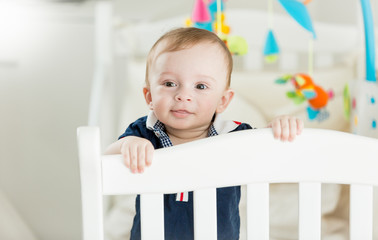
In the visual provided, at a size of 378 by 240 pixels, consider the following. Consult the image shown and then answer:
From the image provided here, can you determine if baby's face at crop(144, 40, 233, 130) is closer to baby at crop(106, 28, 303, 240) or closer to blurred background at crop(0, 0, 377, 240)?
baby at crop(106, 28, 303, 240)

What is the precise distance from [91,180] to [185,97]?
0.22 meters

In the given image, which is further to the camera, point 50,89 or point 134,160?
point 50,89

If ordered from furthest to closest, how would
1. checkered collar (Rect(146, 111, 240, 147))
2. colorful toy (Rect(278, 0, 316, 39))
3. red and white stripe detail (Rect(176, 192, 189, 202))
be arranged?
colorful toy (Rect(278, 0, 316, 39)) → checkered collar (Rect(146, 111, 240, 147)) → red and white stripe detail (Rect(176, 192, 189, 202))

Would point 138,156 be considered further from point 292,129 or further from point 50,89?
point 50,89

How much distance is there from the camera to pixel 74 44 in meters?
2.33

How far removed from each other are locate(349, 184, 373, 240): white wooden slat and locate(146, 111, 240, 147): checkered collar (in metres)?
0.28

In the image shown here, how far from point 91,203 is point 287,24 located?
4.74 ft

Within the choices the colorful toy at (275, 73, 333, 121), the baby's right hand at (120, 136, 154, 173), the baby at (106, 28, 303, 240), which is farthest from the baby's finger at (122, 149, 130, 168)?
the colorful toy at (275, 73, 333, 121)

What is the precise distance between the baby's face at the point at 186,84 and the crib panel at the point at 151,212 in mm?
188

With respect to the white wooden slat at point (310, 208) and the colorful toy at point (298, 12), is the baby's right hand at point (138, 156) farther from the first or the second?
the colorful toy at point (298, 12)

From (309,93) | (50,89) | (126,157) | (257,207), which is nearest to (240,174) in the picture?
(257,207)

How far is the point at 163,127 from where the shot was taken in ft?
3.33

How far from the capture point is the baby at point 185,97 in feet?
3.01

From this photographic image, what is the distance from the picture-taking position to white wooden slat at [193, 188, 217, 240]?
779 millimetres
